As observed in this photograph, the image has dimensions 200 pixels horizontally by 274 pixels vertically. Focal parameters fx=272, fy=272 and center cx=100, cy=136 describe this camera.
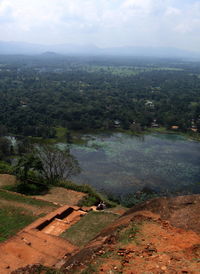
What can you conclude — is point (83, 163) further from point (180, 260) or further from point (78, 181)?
point (180, 260)

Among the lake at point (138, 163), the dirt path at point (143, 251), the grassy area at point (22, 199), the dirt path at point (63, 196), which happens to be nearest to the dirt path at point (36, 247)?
the dirt path at point (143, 251)

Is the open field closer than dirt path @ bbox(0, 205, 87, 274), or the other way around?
dirt path @ bbox(0, 205, 87, 274)

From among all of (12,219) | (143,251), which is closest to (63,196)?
(12,219)

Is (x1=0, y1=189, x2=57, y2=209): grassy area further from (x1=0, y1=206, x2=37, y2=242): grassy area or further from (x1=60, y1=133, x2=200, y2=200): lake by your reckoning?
(x1=60, y1=133, x2=200, y2=200): lake

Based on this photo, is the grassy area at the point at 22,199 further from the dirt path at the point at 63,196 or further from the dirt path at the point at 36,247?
the dirt path at the point at 36,247

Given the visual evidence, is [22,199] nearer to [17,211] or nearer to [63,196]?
[17,211]

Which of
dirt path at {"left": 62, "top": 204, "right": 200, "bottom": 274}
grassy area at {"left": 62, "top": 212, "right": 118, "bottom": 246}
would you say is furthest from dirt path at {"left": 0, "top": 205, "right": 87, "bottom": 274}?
dirt path at {"left": 62, "top": 204, "right": 200, "bottom": 274}

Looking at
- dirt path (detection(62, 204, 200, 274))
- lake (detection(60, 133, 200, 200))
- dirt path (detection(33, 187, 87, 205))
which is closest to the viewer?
dirt path (detection(62, 204, 200, 274))
